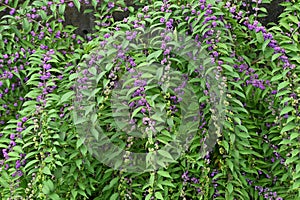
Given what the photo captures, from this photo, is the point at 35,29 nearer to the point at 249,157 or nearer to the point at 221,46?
the point at 221,46

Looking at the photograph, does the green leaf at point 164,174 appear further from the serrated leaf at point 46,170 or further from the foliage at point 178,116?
the serrated leaf at point 46,170

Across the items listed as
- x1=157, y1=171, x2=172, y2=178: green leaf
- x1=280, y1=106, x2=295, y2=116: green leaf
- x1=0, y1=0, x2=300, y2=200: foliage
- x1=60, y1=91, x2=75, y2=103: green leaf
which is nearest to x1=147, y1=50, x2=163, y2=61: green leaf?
x1=0, y1=0, x2=300, y2=200: foliage

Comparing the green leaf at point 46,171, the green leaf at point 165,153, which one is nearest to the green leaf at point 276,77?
the green leaf at point 165,153

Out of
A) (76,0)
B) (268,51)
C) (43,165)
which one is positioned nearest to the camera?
(43,165)

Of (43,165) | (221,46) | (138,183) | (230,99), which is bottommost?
(138,183)

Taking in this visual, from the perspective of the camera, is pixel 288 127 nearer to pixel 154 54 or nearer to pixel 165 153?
pixel 165 153

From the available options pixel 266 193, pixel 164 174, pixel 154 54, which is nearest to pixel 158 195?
pixel 164 174

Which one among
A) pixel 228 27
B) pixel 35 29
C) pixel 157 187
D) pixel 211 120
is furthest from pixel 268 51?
pixel 35 29

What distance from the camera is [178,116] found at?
3.14 m

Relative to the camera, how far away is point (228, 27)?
3336 millimetres

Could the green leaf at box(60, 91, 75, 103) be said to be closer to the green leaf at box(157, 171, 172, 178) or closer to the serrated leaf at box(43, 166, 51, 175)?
the serrated leaf at box(43, 166, 51, 175)

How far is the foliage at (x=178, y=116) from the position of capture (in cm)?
301

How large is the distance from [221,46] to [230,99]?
0.31 m

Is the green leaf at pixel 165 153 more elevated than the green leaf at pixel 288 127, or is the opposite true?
the green leaf at pixel 288 127
